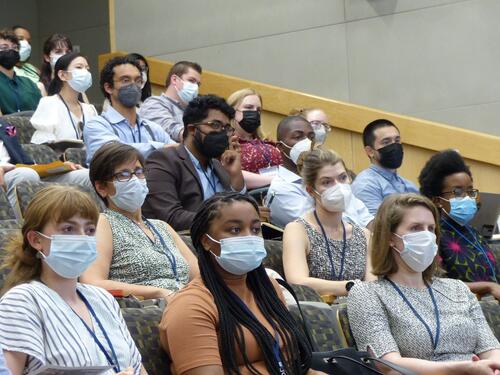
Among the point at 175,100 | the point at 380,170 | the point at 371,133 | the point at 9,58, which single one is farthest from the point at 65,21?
the point at 380,170

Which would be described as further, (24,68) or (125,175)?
(24,68)

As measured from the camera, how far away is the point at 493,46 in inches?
333

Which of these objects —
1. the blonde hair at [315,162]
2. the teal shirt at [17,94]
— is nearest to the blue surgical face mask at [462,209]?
the blonde hair at [315,162]

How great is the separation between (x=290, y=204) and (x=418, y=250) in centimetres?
186

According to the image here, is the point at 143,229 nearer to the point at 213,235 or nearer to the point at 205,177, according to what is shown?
the point at 213,235

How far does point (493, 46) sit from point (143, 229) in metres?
4.75

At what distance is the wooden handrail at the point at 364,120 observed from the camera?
8.15 m

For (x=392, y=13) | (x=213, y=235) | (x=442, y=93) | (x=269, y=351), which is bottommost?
(x=269, y=351)

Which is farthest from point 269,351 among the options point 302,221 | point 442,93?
point 442,93

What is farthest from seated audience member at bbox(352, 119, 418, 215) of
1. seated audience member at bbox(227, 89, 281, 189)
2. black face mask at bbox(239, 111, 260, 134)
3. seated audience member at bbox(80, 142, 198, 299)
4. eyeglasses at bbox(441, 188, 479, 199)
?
seated audience member at bbox(80, 142, 198, 299)

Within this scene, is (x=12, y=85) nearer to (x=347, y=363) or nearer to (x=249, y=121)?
(x=249, y=121)

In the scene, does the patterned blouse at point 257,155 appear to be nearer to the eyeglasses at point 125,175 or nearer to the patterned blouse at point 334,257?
the patterned blouse at point 334,257

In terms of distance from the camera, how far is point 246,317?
11.9ft

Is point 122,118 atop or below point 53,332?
atop
